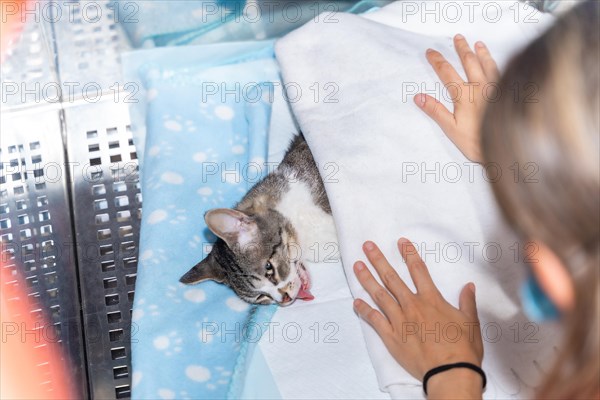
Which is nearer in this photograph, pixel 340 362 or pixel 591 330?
pixel 591 330

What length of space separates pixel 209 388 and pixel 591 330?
0.85 metres

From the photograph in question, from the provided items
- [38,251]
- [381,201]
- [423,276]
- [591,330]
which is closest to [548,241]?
[591,330]

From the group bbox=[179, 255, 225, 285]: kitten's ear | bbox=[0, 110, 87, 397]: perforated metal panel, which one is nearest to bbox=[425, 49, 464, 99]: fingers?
bbox=[179, 255, 225, 285]: kitten's ear

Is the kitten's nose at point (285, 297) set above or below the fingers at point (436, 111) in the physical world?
below

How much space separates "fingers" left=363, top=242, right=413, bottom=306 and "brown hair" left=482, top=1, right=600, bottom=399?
0.49 metres

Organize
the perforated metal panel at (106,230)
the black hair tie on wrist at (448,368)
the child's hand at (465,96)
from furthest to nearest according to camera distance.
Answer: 1. the perforated metal panel at (106,230)
2. the child's hand at (465,96)
3. the black hair tie on wrist at (448,368)

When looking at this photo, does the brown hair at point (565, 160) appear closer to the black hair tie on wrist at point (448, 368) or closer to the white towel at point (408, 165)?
the black hair tie on wrist at point (448, 368)

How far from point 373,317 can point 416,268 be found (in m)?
0.12

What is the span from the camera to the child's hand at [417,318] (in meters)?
1.27

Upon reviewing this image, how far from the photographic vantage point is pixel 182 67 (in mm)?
2002

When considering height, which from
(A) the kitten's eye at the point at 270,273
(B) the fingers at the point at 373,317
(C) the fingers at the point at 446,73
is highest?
(C) the fingers at the point at 446,73

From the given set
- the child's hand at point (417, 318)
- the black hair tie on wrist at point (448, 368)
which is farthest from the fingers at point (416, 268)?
the black hair tie on wrist at point (448, 368)

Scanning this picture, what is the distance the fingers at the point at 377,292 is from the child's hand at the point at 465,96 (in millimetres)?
310

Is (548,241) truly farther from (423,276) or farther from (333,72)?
(333,72)
